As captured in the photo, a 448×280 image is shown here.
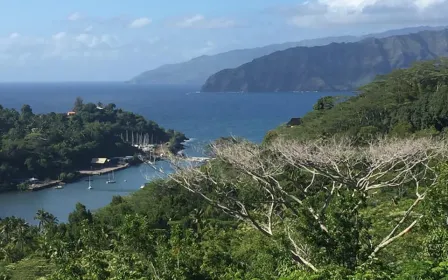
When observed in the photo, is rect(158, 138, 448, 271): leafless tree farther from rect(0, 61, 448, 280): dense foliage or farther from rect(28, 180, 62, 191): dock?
rect(28, 180, 62, 191): dock

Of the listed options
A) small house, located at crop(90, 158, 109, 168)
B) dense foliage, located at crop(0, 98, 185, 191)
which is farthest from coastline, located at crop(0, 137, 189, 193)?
small house, located at crop(90, 158, 109, 168)

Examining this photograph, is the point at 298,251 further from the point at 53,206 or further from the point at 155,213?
the point at 53,206

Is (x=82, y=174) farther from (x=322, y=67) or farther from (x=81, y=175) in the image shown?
(x=322, y=67)

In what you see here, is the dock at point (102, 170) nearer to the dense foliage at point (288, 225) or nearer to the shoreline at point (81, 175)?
the shoreline at point (81, 175)

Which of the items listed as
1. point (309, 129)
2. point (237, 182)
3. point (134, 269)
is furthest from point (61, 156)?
point (134, 269)

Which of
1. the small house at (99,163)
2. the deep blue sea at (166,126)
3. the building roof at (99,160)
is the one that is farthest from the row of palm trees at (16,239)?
the building roof at (99,160)

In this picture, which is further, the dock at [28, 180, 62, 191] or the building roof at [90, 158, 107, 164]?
the building roof at [90, 158, 107, 164]
